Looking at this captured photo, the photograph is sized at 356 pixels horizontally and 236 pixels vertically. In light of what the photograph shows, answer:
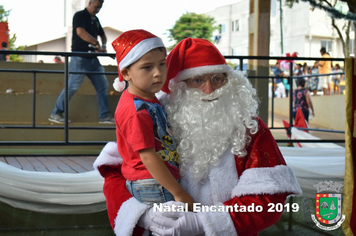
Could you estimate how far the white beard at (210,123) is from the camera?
58.6 inches

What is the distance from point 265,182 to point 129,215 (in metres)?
0.50

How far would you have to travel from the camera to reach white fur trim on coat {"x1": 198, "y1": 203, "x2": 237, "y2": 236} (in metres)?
1.37

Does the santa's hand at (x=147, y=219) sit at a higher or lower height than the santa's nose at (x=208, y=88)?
lower

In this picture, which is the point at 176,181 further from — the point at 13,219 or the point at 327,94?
the point at 327,94

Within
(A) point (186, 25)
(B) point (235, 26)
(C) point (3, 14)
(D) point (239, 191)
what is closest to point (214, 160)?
(D) point (239, 191)

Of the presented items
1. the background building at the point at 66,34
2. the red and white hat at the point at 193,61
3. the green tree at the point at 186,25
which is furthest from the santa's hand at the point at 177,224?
the background building at the point at 66,34

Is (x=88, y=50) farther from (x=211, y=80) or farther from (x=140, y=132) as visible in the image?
(x=140, y=132)

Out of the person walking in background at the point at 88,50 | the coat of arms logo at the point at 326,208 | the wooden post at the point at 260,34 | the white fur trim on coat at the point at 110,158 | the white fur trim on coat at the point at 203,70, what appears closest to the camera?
the white fur trim on coat at the point at 203,70

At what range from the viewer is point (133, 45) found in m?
1.44

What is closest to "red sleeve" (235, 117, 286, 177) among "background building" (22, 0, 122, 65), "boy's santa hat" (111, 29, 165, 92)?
"boy's santa hat" (111, 29, 165, 92)

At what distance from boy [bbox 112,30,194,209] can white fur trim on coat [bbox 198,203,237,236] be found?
0.07 m

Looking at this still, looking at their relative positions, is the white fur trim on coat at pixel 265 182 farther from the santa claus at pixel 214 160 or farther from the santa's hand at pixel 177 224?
the santa's hand at pixel 177 224

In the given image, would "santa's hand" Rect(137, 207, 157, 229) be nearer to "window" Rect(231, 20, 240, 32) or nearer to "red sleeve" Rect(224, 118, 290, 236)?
"red sleeve" Rect(224, 118, 290, 236)

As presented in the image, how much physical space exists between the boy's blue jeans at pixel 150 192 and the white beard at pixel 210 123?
13 cm
